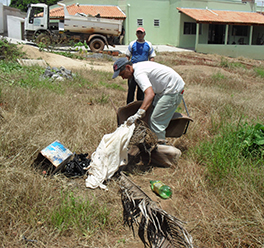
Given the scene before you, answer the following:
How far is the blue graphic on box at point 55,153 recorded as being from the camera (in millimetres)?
3184

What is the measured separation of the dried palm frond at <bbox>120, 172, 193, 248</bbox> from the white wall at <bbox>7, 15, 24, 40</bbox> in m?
21.5

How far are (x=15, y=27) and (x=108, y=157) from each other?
2137 cm

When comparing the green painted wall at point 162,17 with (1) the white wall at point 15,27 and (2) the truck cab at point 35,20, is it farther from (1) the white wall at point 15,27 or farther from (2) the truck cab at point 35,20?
(2) the truck cab at point 35,20

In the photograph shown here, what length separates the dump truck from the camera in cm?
1634

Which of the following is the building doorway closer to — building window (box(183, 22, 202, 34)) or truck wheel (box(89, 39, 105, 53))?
building window (box(183, 22, 202, 34))

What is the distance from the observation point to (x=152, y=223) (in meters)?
2.43

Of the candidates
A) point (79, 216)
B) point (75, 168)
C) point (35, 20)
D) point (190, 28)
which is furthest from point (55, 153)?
point (190, 28)

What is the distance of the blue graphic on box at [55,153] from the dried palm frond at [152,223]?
913mm

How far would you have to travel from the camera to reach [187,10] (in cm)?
2536

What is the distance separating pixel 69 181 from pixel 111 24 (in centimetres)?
1624

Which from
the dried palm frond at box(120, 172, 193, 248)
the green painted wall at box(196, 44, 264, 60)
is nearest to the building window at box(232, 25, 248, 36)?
the green painted wall at box(196, 44, 264, 60)

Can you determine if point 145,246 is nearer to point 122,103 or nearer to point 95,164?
point 95,164

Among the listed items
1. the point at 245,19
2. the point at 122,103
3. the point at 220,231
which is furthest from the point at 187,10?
the point at 220,231

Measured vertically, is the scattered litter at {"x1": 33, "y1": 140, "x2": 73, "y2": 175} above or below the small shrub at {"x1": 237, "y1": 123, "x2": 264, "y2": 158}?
below
